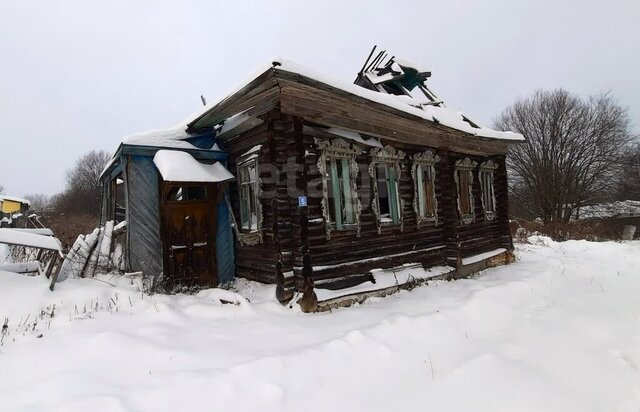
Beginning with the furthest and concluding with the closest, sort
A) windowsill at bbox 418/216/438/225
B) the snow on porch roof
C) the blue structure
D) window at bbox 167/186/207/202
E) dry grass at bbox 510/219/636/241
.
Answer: dry grass at bbox 510/219/636/241
windowsill at bbox 418/216/438/225
window at bbox 167/186/207/202
the blue structure
the snow on porch roof

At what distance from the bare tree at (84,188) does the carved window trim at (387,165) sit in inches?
925

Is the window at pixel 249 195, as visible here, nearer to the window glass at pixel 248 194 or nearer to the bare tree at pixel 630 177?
the window glass at pixel 248 194

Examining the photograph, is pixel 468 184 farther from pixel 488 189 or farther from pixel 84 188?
pixel 84 188

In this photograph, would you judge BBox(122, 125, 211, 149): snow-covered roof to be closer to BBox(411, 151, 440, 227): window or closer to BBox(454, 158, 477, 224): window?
BBox(411, 151, 440, 227): window

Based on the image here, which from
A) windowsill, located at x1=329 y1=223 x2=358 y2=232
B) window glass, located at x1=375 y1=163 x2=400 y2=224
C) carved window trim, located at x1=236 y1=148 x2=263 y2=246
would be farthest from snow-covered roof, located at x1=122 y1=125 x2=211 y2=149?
window glass, located at x1=375 y1=163 x2=400 y2=224

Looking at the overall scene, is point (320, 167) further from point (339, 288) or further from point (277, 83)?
point (339, 288)

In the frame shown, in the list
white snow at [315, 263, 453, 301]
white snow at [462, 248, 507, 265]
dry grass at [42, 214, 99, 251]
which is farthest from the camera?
dry grass at [42, 214, 99, 251]

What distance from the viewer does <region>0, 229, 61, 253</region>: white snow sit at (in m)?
5.63

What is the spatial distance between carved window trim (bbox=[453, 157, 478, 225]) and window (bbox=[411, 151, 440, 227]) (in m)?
1.10

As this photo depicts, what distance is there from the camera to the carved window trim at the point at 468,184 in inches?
384

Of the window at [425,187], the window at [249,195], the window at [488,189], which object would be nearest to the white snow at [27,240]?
the window at [249,195]

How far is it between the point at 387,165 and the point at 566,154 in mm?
27043

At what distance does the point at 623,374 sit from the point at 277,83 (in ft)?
19.0

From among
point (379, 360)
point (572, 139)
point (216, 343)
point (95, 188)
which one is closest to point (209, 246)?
point (216, 343)
